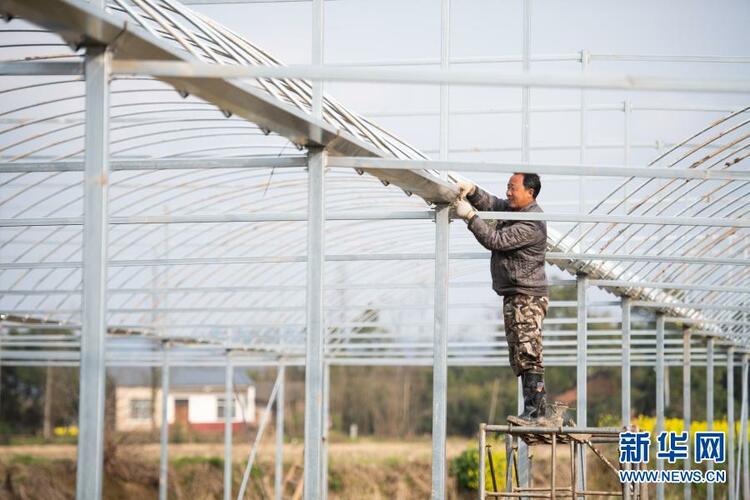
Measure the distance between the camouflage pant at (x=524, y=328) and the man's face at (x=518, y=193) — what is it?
69 centimetres

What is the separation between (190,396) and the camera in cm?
5491

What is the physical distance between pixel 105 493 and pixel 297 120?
922 inches

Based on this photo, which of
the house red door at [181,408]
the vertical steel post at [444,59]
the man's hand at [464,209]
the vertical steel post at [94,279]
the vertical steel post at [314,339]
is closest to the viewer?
the vertical steel post at [94,279]

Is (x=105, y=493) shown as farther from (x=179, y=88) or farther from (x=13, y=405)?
(x=179, y=88)

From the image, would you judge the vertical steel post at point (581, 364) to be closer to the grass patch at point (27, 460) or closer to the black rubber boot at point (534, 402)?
the black rubber boot at point (534, 402)

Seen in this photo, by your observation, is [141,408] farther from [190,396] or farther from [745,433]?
[745,433]

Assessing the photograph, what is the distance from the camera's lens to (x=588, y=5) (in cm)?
1969

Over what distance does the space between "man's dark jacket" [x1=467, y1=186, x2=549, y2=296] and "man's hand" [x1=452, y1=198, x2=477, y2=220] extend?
0.23m

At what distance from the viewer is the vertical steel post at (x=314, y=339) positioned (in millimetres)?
7484

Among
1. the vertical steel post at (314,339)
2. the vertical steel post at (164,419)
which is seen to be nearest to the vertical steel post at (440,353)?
the vertical steel post at (314,339)

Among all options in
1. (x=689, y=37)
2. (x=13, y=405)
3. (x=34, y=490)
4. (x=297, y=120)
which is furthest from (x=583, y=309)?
(x=13, y=405)

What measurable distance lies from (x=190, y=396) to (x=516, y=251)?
46.8 meters

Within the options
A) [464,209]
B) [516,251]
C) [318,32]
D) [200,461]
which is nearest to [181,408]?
[200,461]

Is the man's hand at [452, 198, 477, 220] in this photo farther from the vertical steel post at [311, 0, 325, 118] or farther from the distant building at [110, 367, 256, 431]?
the distant building at [110, 367, 256, 431]
